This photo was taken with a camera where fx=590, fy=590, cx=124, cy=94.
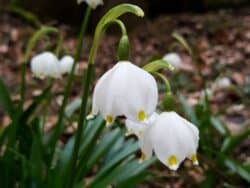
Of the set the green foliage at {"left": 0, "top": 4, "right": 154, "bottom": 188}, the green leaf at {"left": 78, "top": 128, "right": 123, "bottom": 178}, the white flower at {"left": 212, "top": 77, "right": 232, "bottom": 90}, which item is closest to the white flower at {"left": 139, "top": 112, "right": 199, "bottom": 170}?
the green foliage at {"left": 0, "top": 4, "right": 154, "bottom": 188}

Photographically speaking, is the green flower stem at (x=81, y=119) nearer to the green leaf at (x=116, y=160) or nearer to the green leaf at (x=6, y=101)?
the green leaf at (x=116, y=160)

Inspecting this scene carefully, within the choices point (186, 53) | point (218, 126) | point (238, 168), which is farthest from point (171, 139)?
point (186, 53)

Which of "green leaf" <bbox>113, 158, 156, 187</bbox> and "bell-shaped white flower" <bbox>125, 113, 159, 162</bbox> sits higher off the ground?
"bell-shaped white flower" <bbox>125, 113, 159, 162</bbox>

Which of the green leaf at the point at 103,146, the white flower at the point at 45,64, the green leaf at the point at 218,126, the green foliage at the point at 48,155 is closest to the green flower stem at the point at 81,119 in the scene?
the green foliage at the point at 48,155

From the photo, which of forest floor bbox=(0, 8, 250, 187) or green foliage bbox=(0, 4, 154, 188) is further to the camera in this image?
forest floor bbox=(0, 8, 250, 187)

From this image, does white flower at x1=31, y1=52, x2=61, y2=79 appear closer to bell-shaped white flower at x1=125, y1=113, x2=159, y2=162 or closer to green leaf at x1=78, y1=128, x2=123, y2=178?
green leaf at x1=78, y1=128, x2=123, y2=178
